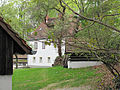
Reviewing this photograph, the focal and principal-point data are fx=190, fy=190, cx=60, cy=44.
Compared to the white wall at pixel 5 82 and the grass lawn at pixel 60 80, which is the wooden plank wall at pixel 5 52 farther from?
the grass lawn at pixel 60 80

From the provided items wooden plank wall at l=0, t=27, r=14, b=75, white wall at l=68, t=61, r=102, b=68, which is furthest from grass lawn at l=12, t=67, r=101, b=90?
wooden plank wall at l=0, t=27, r=14, b=75

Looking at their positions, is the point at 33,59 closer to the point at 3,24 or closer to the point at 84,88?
the point at 84,88

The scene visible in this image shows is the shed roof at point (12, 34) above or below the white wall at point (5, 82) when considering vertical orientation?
above

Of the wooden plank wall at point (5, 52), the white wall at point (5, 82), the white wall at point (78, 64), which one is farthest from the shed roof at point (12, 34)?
the white wall at point (78, 64)

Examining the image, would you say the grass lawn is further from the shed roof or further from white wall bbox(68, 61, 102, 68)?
the shed roof

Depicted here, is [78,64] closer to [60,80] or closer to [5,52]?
[60,80]

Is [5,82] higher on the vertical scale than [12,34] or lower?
lower

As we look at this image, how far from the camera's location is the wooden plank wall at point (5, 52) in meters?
5.85

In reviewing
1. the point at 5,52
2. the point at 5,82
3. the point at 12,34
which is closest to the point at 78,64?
the point at 5,82

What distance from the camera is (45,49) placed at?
40.8 meters

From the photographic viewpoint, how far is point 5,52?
587cm

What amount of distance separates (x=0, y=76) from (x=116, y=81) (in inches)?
221

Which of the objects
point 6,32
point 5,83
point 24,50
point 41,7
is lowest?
point 5,83

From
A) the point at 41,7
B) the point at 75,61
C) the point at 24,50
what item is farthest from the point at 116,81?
the point at 41,7
